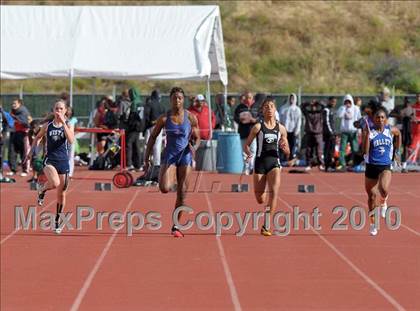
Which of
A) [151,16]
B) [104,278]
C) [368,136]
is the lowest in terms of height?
[104,278]

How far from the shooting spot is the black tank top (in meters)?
11.2

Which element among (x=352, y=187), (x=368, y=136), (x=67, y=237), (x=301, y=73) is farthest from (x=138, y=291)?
(x=301, y=73)

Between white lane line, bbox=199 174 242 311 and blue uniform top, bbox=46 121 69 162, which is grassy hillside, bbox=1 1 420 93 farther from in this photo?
blue uniform top, bbox=46 121 69 162

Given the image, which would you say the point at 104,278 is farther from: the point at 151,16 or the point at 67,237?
the point at 151,16

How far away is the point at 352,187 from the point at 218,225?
480 centimetres

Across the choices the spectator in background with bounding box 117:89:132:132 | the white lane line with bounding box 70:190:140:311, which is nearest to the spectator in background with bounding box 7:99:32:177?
the spectator in background with bounding box 117:89:132:132

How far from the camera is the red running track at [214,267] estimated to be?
33.6 feet

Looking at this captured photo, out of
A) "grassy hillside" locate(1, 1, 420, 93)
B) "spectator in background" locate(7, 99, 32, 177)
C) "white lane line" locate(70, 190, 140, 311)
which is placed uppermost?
"grassy hillside" locate(1, 1, 420, 93)

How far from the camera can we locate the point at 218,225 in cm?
1627

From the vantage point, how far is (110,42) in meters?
26.3

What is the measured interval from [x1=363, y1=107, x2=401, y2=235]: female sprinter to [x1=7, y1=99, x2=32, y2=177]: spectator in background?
1516cm

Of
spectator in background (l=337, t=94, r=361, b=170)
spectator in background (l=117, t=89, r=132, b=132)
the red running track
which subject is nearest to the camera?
spectator in background (l=337, t=94, r=361, b=170)

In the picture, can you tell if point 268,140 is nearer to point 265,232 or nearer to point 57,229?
point 265,232

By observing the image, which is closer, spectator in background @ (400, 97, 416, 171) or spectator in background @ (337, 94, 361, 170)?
spectator in background @ (400, 97, 416, 171)
